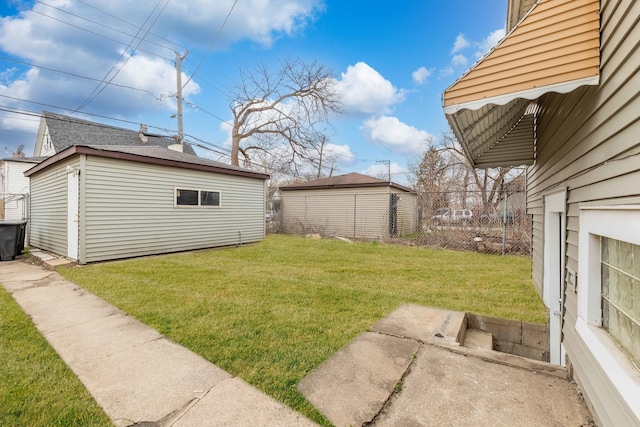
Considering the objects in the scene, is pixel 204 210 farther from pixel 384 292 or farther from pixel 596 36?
pixel 596 36

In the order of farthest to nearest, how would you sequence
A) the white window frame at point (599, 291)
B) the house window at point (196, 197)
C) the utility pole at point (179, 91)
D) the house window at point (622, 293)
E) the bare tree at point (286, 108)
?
the bare tree at point (286, 108)
the utility pole at point (179, 91)
the house window at point (196, 197)
the house window at point (622, 293)
the white window frame at point (599, 291)

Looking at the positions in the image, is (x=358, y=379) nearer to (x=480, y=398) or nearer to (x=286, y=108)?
(x=480, y=398)

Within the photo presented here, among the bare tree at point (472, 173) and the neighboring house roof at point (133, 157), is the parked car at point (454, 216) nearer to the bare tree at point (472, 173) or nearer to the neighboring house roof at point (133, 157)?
the neighboring house roof at point (133, 157)

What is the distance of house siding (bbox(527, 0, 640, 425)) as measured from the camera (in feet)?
4.86

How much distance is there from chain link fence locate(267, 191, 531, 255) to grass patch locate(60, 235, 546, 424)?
141 centimetres

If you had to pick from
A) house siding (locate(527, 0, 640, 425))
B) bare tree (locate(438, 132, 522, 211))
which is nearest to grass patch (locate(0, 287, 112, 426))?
house siding (locate(527, 0, 640, 425))

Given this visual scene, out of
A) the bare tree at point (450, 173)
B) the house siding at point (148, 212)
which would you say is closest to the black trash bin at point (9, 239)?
the house siding at point (148, 212)

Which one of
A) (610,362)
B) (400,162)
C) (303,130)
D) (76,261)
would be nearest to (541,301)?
(610,362)

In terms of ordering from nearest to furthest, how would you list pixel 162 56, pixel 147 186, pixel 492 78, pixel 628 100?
pixel 628 100
pixel 492 78
pixel 147 186
pixel 162 56

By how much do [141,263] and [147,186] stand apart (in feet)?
6.96

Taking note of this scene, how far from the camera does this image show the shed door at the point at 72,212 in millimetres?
6941

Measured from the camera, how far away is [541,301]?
4.38m

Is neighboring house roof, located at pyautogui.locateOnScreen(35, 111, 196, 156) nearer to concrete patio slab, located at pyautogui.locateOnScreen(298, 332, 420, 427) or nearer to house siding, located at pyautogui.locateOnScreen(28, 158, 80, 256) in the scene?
house siding, located at pyautogui.locateOnScreen(28, 158, 80, 256)

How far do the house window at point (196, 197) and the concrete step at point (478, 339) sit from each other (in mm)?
7935
